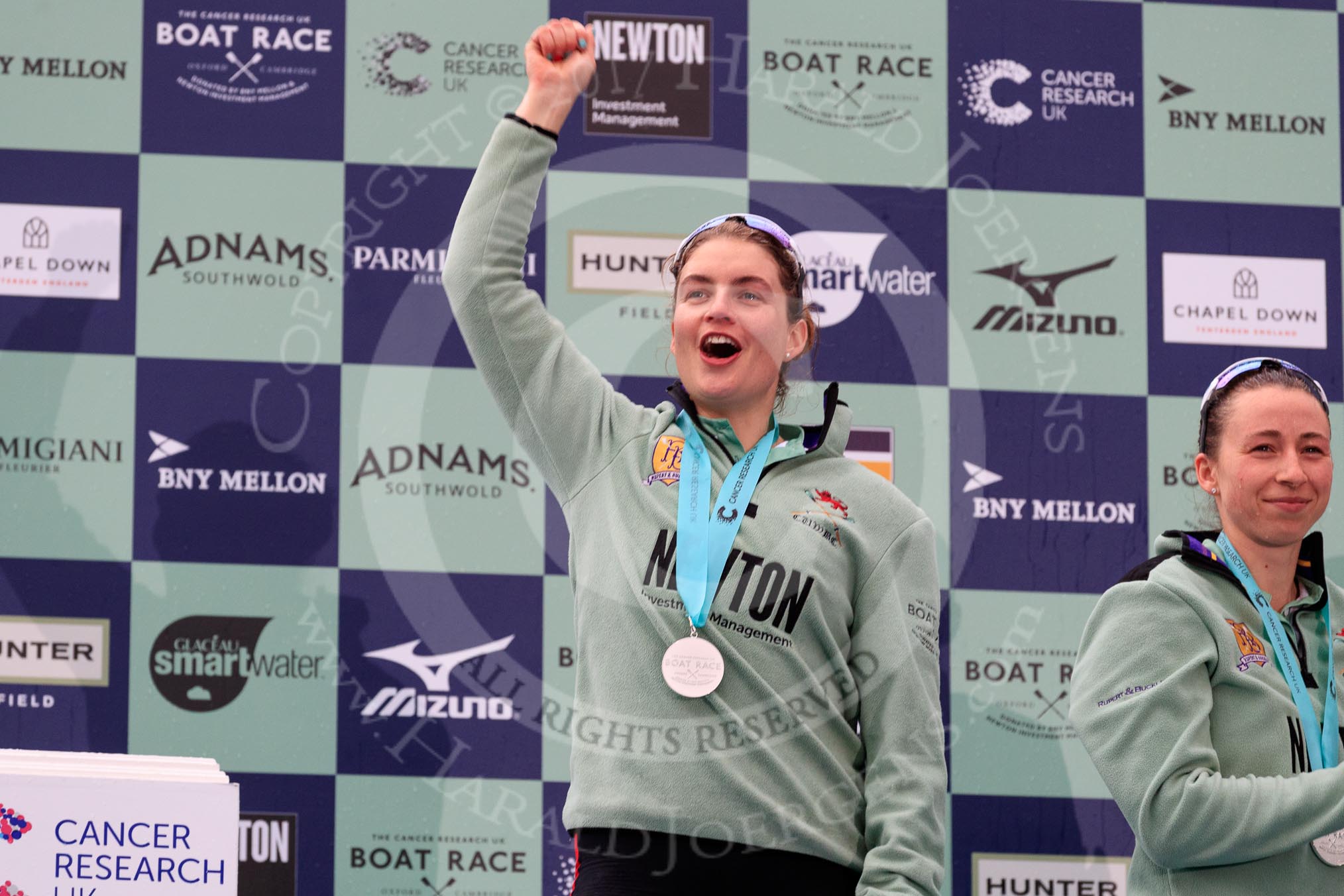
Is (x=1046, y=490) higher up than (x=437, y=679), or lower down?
higher up

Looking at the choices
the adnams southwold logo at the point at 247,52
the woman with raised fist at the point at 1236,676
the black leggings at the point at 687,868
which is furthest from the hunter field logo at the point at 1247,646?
the adnams southwold logo at the point at 247,52

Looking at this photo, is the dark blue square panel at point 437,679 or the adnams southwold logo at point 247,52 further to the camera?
the adnams southwold logo at point 247,52

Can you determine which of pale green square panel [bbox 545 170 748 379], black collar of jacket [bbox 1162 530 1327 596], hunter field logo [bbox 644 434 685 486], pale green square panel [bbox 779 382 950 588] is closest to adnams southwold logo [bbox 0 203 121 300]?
pale green square panel [bbox 545 170 748 379]

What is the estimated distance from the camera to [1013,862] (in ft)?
11.9

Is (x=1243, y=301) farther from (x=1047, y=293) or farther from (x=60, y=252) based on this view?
(x=60, y=252)

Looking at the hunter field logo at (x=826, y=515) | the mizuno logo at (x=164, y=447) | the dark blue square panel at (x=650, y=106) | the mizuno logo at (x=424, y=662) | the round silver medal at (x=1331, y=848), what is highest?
the dark blue square panel at (x=650, y=106)

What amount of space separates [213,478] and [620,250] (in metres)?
1.08

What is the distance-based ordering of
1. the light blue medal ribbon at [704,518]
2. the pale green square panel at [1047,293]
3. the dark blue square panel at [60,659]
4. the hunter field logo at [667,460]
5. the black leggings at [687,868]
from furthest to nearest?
the pale green square panel at [1047,293] → the dark blue square panel at [60,659] → the hunter field logo at [667,460] → the light blue medal ribbon at [704,518] → the black leggings at [687,868]

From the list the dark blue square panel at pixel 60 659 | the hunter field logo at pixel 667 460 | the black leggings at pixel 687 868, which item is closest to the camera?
the black leggings at pixel 687 868

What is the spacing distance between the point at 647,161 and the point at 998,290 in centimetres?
91

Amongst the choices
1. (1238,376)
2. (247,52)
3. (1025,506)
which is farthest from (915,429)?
(247,52)

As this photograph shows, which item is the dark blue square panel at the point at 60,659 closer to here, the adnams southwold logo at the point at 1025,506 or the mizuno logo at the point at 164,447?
the mizuno logo at the point at 164,447

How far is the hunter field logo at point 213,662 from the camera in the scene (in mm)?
3449

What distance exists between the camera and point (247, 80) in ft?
11.9
